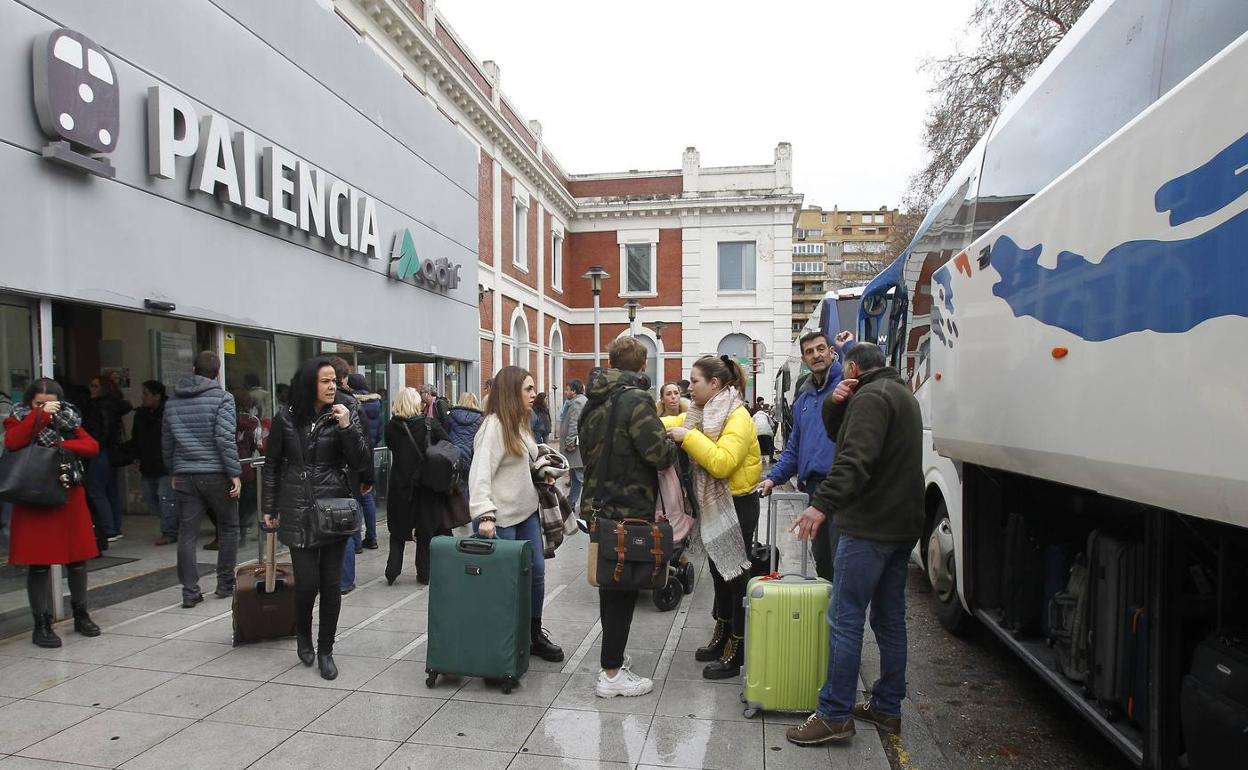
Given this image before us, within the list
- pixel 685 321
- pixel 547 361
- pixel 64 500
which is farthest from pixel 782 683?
pixel 685 321

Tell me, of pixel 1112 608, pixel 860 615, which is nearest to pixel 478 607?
pixel 860 615

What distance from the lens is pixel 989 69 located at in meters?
15.4

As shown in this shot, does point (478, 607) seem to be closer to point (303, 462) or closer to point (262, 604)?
point (303, 462)

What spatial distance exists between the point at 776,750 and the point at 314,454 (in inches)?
114

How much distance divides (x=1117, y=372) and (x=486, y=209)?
70.6 feet

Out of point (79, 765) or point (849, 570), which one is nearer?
point (79, 765)

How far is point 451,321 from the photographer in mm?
12586

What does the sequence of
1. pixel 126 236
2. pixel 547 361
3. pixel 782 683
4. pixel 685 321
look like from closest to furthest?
pixel 782 683 → pixel 126 236 → pixel 547 361 → pixel 685 321

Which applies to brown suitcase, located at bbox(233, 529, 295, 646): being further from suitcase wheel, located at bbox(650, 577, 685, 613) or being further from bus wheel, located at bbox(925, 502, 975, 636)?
bus wheel, located at bbox(925, 502, 975, 636)

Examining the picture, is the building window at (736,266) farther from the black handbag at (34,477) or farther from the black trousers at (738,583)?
the black handbag at (34,477)

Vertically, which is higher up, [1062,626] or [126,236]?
[126,236]

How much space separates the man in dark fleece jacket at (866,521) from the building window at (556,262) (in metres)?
27.3

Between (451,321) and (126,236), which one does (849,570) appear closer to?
(126,236)

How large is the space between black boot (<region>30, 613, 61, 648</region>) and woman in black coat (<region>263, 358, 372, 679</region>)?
1.80m
